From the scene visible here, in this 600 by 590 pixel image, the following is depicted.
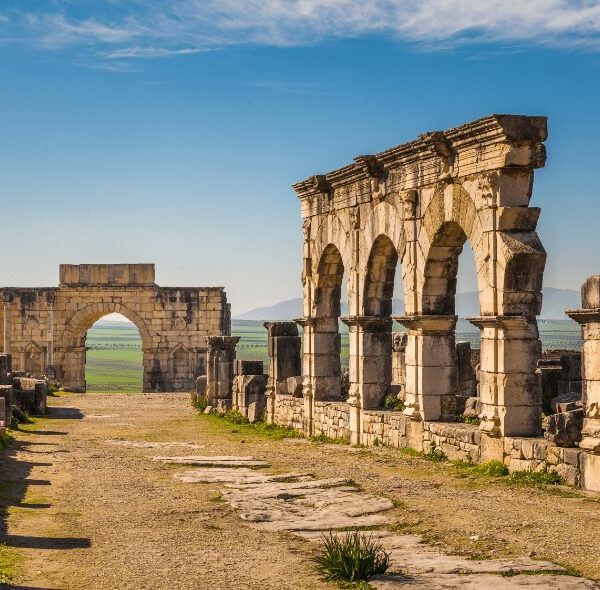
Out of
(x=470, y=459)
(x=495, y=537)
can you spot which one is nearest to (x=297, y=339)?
(x=470, y=459)

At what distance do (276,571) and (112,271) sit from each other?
32.3 metres

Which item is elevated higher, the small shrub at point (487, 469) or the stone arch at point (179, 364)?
the stone arch at point (179, 364)

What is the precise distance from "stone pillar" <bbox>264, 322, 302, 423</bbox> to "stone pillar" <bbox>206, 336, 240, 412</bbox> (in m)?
3.80

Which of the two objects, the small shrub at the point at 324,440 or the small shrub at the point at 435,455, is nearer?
the small shrub at the point at 435,455

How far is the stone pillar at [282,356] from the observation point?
23.1 meters

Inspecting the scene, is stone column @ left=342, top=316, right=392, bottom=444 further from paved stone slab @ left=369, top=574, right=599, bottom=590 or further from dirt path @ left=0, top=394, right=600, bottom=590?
paved stone slab @ left=369, top=574, right=599, bottom=590

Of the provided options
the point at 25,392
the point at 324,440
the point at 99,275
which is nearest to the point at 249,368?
the point at 25,392

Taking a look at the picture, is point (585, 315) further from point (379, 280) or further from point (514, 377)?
point (379, 280)

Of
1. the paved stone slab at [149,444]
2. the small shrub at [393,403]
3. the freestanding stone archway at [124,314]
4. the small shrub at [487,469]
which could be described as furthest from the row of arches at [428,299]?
the freestanding stone archway at [124,314]

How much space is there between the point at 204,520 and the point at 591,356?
13.6 feet

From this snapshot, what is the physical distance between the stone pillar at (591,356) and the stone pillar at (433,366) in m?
4.28

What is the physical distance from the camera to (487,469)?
13.6 m

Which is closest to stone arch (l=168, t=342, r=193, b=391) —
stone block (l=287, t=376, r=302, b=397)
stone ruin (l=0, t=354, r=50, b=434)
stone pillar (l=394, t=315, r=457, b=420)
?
stone ruin (l=0, t=354, r=50, b=434)

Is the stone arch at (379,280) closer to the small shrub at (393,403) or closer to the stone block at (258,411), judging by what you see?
the small shrub at (393,403)
